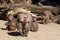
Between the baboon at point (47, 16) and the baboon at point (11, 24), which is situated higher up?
the baboon at point (11, 24)

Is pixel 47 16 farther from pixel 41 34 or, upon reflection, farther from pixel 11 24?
pixel 41 34

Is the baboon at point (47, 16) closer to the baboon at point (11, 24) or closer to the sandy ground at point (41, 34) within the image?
the sandy ground at point (41, 34)

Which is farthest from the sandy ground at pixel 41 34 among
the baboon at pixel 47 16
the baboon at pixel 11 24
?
the baboon at pixel 47 16

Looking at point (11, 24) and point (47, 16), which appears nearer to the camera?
point (11, 24)

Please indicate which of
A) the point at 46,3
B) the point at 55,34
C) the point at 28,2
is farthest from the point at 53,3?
the point at 55,34

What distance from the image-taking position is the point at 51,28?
929 centimetres

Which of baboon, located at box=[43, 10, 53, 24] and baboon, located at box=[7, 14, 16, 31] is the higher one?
baboon, located at box=[7, 14, 16, 31]

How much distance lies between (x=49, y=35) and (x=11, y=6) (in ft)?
9.94

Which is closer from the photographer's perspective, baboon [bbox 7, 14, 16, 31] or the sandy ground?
the sandy ground

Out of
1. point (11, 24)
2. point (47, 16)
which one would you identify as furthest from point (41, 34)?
point (47, 16)

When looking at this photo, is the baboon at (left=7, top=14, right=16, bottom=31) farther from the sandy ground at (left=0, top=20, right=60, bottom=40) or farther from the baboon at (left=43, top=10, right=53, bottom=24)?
the baboon at (left=43, top=10, right=53, bottom=24)

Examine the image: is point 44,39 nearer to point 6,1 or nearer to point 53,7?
point 53,7

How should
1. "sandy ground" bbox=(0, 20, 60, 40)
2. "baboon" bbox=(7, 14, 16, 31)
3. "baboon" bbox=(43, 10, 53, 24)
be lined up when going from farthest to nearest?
"baboon" bbox=(43, 10, 53, 24) → "baboon" bbox=(7, 14, 16, 31) → "sandy ground" bbox=(0, 20, 60, 40)

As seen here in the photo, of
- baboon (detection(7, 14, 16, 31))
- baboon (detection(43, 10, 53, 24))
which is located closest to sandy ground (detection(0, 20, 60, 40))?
baboon (detection(7, 14, 16, 31))
